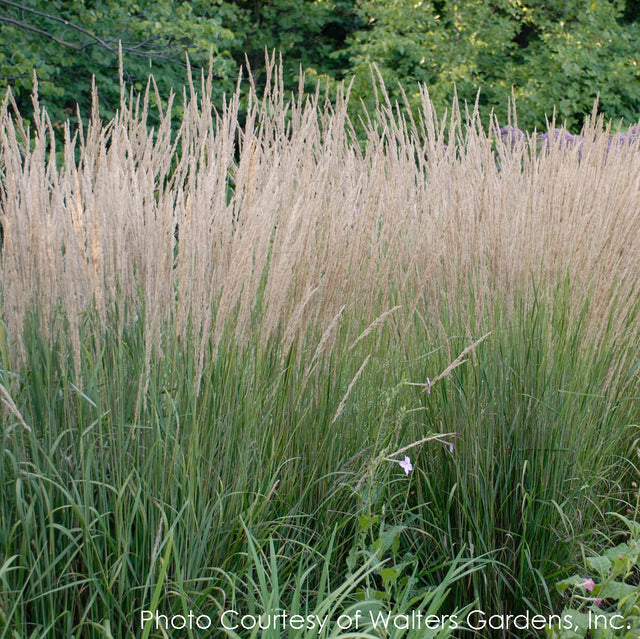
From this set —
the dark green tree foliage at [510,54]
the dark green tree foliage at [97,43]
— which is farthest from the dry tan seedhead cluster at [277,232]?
the dark green tree foliage at [510,54]

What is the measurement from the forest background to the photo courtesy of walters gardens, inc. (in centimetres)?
660

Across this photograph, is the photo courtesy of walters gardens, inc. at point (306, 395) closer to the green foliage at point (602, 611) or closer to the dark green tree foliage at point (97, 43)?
the green foliage at point (602, 611)

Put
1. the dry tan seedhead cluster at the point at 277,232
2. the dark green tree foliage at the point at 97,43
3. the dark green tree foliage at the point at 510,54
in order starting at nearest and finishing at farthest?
the dry tan seedhead cluster at the point at 277,232 → the dark green tree foliage at the point at 97,43 → the dark green tree foliage at the point at 510,54

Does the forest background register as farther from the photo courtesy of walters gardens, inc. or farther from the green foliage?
the green foliage

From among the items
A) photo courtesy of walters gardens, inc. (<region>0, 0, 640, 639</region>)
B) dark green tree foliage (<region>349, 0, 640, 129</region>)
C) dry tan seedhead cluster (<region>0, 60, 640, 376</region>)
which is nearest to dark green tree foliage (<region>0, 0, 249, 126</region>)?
dark green tree foliage (<region>349, 0, 640, 129</region>)

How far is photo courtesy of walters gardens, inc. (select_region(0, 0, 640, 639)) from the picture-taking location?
1.60 metres

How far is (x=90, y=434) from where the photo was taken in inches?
64.3

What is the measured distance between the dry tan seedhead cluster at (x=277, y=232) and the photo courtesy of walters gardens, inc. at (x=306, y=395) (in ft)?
0.04

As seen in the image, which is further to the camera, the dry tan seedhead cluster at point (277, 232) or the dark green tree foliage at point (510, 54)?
the dark green tree foliage at point (510, 54)

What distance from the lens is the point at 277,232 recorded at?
2.02 meters

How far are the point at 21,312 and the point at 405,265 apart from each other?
4.46 ft

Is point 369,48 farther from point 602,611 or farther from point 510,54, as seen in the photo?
point 602,611

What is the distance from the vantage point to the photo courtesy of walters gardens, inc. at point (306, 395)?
160 cm

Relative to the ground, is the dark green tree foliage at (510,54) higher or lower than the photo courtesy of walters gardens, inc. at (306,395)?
higher
